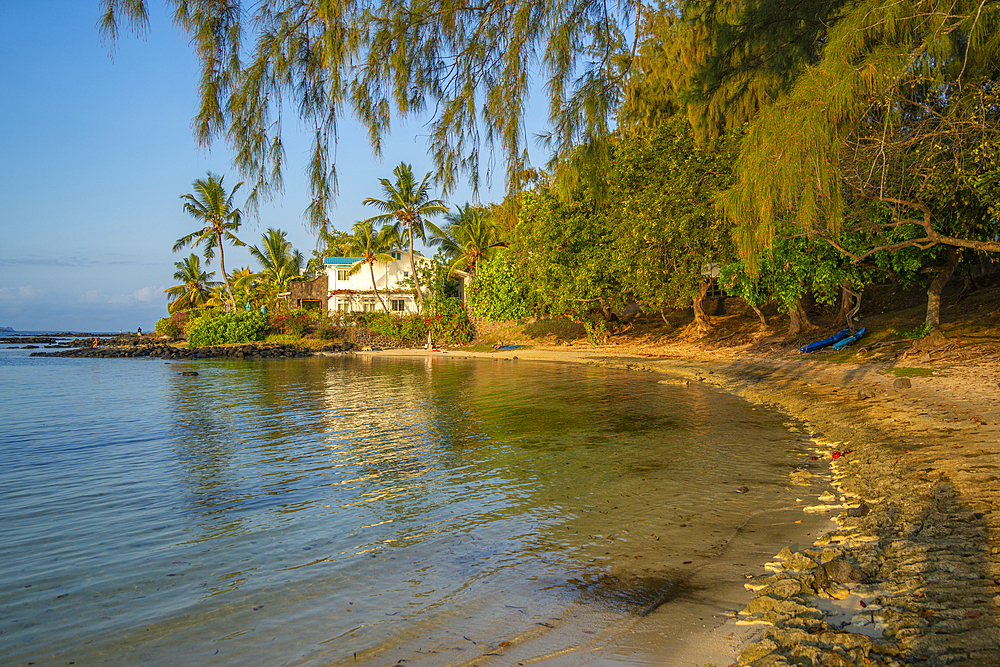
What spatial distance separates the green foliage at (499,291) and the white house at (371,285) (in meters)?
10.8

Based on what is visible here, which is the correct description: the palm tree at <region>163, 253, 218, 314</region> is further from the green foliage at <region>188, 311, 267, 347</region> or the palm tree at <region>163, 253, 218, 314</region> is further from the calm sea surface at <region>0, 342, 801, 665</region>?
the calm sea surface at <region>0, 342, 801, 665</region>

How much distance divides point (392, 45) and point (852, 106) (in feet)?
13.5

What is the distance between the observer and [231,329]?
48.0 m

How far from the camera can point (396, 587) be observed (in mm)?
4738

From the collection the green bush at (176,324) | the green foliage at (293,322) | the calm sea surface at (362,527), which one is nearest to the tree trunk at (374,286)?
the green foliage at (293,322)

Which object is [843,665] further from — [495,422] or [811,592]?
[495,422]

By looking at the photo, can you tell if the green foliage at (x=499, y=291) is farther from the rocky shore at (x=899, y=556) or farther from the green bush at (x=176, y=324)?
the green bush at (x=176, y=324)

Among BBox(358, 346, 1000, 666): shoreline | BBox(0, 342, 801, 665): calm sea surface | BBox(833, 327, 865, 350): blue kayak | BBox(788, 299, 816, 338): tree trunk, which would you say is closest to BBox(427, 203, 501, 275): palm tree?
BBox(788, 299, 816, 338): tree trunk

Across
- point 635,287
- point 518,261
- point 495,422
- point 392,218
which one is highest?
point 392,218

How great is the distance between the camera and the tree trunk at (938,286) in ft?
47.8

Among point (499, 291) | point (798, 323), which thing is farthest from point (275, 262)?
point (798, 323)

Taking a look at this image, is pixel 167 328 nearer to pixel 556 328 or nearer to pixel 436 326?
pixel 436 326

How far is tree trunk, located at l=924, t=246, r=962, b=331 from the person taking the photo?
14570 millimetres

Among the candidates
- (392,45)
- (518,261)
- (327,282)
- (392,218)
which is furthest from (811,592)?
(327,282)
